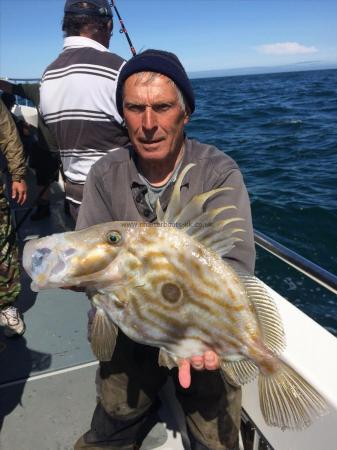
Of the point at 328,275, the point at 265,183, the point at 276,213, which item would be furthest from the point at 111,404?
the point at 265,183

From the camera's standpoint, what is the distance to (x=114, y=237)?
Result: 1520 mm

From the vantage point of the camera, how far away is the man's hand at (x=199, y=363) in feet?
5.48

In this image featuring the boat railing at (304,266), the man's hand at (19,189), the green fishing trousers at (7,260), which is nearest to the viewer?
the boat railing at (304,266)

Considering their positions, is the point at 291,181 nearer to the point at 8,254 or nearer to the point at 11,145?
the point at 11,145

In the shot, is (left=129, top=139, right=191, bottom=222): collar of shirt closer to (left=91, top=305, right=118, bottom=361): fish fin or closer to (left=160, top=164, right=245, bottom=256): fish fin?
(left=160, top=164, right=245, bottom=256): fish fin

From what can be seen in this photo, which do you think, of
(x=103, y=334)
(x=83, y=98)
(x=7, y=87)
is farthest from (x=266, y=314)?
(x=7, y=87)

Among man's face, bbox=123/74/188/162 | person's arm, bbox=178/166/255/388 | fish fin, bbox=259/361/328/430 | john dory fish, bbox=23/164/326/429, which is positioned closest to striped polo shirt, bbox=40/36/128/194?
man's face, bbox=123/74/188/162

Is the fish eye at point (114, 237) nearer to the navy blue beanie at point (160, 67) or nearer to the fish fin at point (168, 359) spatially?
the fish fin at point (168, 359)

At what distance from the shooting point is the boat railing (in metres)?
2.36

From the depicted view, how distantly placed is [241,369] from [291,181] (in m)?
9.92

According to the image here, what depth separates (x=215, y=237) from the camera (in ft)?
5.11

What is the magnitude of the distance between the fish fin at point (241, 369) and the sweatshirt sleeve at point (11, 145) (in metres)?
2.83

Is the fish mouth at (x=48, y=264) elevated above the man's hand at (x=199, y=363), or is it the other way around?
the fish mouth at (x=48, y=264)

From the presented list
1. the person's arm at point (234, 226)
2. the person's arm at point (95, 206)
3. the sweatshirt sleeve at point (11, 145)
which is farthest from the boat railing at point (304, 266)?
the sweatshirt sleeve at point (11, 145)
